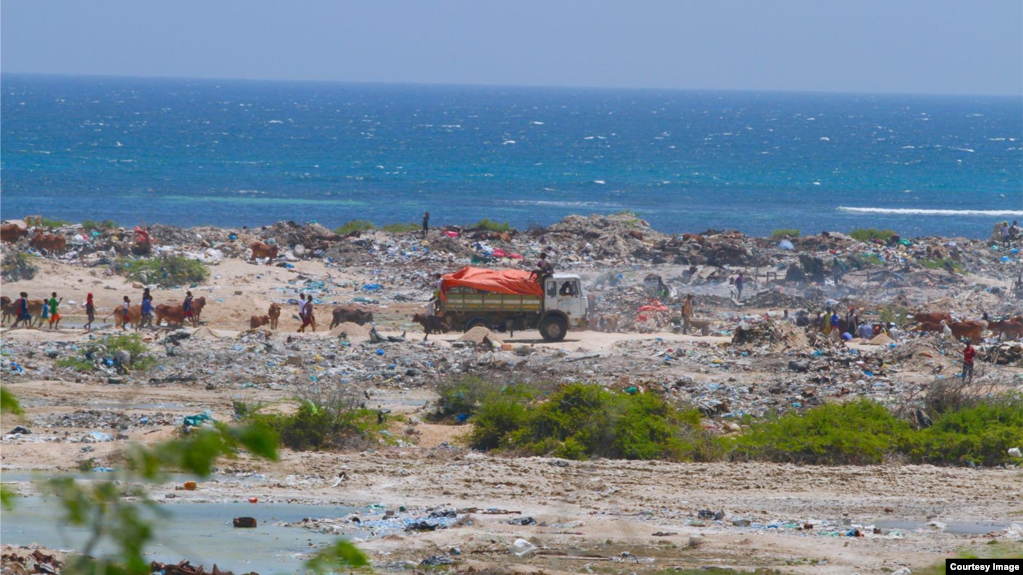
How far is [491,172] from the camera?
75.8m


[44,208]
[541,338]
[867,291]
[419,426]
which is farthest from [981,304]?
[44,208]

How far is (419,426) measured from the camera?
15.5 metres

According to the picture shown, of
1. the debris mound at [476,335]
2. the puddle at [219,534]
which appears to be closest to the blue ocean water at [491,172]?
the debris mound at [476,335]

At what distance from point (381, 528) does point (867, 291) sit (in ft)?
70.7

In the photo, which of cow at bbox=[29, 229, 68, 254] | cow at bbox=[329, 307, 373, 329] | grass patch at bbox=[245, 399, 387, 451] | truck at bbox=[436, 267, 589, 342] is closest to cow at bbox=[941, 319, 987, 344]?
truck at bbox=[436, 267, 589, 342]

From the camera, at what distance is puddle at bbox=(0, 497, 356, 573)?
384 inches

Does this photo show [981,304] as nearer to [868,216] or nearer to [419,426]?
[419,426]

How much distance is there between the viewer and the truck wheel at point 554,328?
2194cm

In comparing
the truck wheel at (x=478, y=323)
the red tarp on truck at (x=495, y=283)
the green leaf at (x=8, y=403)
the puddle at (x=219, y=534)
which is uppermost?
the green leaf at (x=8, y=403)

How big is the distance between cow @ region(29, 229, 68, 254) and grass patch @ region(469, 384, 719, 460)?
1918 cm

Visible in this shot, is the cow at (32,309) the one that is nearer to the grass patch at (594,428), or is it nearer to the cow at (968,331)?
the grass patch at (594,428)

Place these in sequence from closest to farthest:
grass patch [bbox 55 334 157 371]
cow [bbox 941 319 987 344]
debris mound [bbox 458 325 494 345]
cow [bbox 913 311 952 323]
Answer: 1. grass patch [bbox 55 334 157 371]
2. debris mound [bbox 458 325 494 345]
3. cow [bbox 941 319 987 344]
4. cow [bbox 913 311 952 323]

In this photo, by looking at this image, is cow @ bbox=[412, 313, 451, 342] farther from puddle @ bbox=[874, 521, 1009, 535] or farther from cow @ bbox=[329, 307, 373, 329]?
puddle @ bbox=[874, 521, 1009, 535]

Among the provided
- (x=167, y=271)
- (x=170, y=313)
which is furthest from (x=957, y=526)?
(x=167, y=271)
